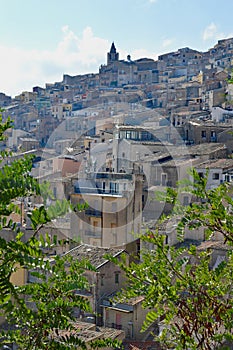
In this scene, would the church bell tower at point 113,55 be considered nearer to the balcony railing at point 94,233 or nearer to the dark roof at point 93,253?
the balcony railing at point 94,233

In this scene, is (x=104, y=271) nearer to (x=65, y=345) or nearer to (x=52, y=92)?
(x=65, y=345)

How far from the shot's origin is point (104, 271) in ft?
44.8

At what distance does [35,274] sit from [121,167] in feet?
70.4

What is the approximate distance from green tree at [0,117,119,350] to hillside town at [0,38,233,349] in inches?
9.3

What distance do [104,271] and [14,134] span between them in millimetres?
33735

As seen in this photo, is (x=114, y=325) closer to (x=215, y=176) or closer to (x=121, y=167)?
(x=215, y=176)

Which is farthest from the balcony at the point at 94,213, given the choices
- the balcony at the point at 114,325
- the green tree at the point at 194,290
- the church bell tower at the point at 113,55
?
the church bell tower at the point at 113,55

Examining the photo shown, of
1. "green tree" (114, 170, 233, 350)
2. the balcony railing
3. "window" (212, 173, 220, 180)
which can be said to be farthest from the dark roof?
"green tree" (114, 170, 233, 350)

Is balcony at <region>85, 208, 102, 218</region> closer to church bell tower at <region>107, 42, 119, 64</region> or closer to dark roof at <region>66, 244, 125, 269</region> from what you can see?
dark roof at <region>66, 244, 125, 269</region>

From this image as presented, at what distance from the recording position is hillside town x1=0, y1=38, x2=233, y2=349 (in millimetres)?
12781

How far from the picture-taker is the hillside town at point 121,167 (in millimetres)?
12781

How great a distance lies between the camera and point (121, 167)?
81.1 feet

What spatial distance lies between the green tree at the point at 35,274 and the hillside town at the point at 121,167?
24cm

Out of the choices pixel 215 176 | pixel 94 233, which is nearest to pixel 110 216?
pixel 94 233
